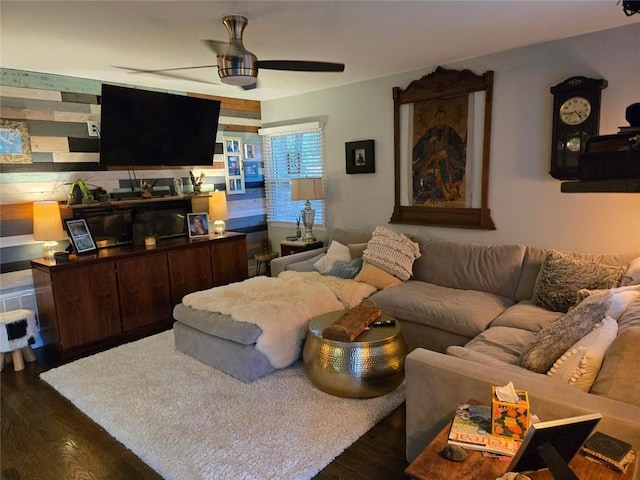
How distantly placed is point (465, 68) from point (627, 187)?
306 cm

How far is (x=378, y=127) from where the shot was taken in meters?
4.44

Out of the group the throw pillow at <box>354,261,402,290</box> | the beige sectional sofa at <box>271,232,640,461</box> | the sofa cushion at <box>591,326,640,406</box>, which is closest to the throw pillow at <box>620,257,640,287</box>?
the beige sectional sofa at <box>271,232,640,461</box>

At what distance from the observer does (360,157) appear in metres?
4.61

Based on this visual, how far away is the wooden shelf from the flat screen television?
3.67 metres

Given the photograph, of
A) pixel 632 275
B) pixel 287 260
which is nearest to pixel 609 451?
pixel 632 275

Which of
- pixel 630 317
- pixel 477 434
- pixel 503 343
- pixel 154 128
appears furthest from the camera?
pixel 154 128

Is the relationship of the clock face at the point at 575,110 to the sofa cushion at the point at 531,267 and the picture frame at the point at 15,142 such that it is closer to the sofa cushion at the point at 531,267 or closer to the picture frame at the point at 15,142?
the sofa cushion at the point at 531,267

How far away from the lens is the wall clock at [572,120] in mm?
3072

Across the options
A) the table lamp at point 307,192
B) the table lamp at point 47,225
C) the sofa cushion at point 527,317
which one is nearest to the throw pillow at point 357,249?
the table lamp at point 307,192

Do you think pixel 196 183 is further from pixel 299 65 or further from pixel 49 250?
pixel 299 65

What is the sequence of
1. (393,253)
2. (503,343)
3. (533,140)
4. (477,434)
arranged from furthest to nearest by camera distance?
1. (393,253)
2. (533,140)
3. (503,343)
4. (477,434)

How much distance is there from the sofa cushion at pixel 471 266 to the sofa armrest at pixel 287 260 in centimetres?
116

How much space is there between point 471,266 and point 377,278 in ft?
2.69

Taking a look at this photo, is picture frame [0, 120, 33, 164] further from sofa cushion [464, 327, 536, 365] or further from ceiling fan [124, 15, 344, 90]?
sofa cushion [464, 327, 536, 365]
